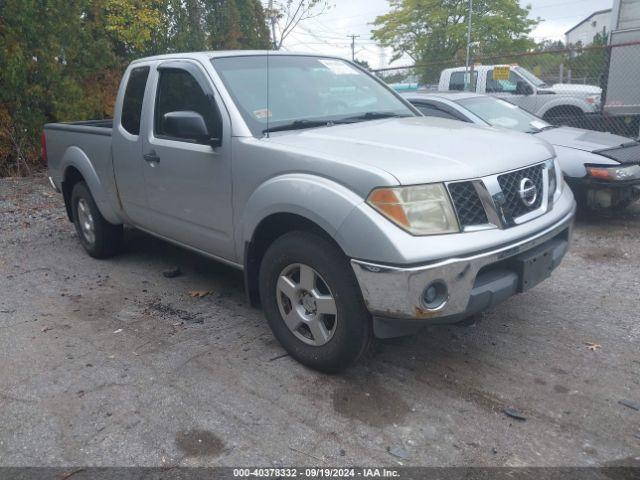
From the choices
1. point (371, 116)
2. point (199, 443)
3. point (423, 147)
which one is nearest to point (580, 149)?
point (371, 116)

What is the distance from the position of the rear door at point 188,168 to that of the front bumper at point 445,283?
51.9 inches

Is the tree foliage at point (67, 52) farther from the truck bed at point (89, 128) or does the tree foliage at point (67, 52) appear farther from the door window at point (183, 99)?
the door window at point (183, 99)

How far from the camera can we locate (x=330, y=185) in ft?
10.1

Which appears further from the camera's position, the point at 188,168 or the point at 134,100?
the point at 134,100

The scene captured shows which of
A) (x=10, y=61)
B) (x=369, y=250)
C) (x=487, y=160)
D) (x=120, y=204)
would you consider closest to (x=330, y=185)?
(x=369, y=250)

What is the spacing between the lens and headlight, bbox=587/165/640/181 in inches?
238

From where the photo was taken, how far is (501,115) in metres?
7.27

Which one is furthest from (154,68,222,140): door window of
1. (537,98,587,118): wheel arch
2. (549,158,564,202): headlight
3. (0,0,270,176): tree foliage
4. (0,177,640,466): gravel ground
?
(537,98,587,118): wheel arch

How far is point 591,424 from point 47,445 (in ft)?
8.86

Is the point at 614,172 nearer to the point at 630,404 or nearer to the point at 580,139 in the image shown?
the point at 580,139

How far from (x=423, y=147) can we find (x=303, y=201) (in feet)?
2.42

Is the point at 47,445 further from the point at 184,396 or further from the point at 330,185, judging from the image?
the point at 330,185

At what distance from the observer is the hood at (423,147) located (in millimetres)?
2965

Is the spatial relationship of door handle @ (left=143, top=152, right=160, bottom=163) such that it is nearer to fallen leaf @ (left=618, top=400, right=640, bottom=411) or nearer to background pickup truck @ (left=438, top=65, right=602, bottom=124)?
fallen leaf @ (left=618, top=400, right=640, bottom=411)
